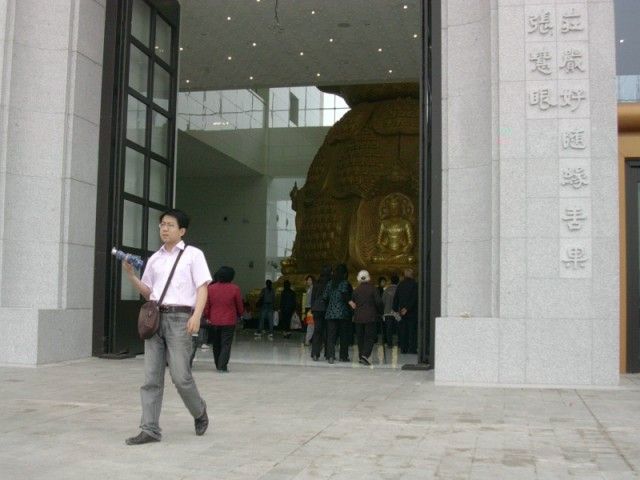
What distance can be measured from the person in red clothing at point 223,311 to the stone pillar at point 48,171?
1799mm

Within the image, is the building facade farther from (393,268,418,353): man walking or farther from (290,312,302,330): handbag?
(290,312,302,330): handbag

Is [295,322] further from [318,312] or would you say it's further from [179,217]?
[179,217]

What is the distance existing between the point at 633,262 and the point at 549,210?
193cm

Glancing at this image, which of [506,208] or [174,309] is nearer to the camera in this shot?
[174,309]

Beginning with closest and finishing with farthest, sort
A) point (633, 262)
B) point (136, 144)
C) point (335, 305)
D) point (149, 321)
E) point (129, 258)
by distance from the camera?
point (129, 258), point (149, 321), point (633, 262), point (136, 144), point (335, 305)

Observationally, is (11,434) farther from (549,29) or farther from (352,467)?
(549,29)

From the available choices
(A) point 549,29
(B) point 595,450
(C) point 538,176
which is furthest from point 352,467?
(A) point 549,29

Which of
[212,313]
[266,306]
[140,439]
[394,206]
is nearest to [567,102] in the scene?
[212,313]

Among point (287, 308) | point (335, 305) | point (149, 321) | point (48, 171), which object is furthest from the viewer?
point (287, 308)

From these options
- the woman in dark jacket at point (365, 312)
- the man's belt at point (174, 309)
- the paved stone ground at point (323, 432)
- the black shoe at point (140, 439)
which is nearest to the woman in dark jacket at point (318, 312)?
the woman in dark jacket at point (365, 312)

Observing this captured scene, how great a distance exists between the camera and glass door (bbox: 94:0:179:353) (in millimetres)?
10414

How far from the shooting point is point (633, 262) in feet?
30.6

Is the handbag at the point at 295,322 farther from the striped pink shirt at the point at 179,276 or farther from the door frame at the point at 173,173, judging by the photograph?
the striped pink shirt at the point at 179,276

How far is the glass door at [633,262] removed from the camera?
30.3 ft
